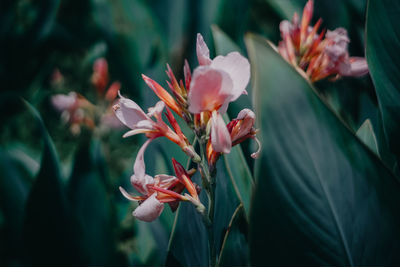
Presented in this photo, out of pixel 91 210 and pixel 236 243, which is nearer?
pixel 236 243

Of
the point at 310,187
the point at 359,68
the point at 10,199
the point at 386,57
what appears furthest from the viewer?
the point at 10,199

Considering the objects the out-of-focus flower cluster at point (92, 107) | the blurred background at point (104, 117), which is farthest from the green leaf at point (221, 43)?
the out-of-focus flower cluster at point (92, 107)

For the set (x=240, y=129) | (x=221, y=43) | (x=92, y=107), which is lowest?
(x=240, y=129)

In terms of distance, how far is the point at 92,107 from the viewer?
3.64 ft

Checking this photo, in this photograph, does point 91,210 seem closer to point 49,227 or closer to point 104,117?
point 49,227

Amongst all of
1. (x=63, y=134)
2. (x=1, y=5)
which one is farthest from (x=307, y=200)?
(x=63, y=134)

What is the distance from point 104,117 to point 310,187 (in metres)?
0.91

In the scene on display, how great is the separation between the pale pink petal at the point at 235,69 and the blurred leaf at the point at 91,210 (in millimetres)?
364

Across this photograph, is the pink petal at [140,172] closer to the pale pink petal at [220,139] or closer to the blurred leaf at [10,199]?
the pale pink petal at [220,139]

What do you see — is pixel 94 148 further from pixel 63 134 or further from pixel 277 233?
pixel 63 134

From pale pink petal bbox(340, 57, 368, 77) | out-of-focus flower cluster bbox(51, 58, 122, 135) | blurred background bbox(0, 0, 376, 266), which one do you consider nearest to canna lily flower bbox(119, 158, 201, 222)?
blurred background bbox(0, 0, 376, 266)

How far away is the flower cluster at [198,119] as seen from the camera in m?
0.28

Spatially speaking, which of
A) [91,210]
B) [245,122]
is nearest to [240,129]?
[245,122]

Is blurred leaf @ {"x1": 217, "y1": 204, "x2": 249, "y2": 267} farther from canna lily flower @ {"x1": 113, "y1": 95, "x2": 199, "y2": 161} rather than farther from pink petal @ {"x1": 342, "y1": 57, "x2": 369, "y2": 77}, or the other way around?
pink petal @ {"x1": 342, "y1": 57, "x2": 369, "y2": 77}
